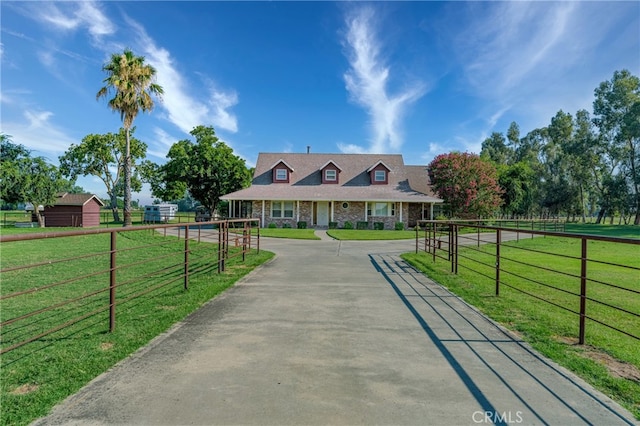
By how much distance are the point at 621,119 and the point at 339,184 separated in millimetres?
36729

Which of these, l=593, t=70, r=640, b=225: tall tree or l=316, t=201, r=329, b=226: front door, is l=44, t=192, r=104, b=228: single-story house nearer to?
l=316, t=201, r=329, b=226: front door

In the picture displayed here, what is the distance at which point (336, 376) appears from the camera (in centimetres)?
308

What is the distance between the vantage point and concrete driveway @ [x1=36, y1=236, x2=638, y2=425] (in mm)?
2479

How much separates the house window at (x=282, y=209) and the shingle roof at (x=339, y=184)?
79cm

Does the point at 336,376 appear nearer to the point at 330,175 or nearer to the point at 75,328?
the point at 75,328

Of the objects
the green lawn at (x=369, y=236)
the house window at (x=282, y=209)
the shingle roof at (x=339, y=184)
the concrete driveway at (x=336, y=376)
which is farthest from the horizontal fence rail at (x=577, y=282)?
the house window at (x=282, y=209)

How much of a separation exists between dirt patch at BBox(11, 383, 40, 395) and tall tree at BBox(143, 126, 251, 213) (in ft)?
105

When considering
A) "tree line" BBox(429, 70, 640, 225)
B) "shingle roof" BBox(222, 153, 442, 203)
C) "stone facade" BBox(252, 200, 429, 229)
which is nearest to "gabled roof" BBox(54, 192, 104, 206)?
"shingle roof" BBox(222, 153, 442, 203)

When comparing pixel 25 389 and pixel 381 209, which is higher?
pixel 381 209

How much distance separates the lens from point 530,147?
55531mm

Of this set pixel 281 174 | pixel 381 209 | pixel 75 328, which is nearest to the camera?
pixel 75 328

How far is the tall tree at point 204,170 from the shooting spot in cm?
3359

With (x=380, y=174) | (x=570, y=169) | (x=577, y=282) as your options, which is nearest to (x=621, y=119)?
(x=570, y=169)

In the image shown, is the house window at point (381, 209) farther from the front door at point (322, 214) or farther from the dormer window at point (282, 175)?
the dormer window at point (282, 175)
